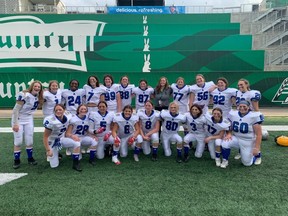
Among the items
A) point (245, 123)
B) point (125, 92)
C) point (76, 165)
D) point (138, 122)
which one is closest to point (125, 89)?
point (125, 92)

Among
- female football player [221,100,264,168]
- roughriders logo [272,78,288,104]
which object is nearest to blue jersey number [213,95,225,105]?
female football player [221,100,264,168]

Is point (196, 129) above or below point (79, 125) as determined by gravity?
below

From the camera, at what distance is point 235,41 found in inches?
749

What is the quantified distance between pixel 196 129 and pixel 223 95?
3.31 ft

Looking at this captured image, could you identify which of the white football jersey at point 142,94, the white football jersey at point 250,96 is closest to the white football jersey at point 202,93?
the white football jersey at point 250,96

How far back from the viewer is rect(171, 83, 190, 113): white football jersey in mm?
6445

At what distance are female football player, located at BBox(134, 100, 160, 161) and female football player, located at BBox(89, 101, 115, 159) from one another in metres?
0.59

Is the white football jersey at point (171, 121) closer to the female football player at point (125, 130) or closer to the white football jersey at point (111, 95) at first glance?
the female football player at point (125, 130)

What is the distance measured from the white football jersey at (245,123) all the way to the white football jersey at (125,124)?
190 centimetres

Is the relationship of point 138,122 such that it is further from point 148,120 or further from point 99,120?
point 99,120

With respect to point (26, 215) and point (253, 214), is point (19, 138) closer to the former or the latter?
point (26, 215)

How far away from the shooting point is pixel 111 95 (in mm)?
6617

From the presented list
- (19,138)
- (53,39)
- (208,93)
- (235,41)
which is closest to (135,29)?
(53,39)

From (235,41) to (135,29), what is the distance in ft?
22.4
